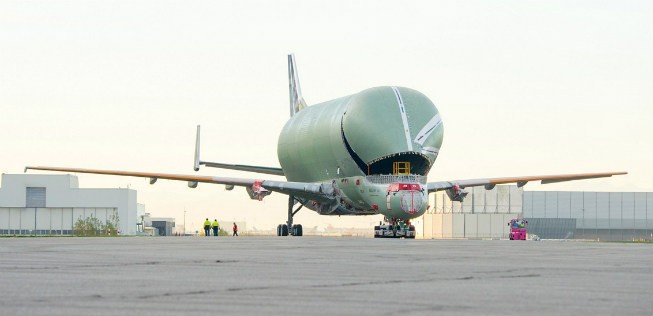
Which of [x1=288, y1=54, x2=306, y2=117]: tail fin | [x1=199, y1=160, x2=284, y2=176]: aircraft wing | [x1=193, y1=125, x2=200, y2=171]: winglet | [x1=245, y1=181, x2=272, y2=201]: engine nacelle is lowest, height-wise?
[x1=245, y1=181, x2=272, y2=201]: engine nacelle

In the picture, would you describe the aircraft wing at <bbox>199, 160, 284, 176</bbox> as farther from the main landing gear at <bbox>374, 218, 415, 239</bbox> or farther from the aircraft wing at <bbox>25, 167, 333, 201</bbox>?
the main landing gear at <bbox>374, 218, 415, 239</bbox>

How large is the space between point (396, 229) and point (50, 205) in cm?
11966

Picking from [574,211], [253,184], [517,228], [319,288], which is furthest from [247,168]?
[574,211]

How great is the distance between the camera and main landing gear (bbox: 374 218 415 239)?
153ft

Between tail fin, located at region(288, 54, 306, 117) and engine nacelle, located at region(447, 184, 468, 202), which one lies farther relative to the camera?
tail fin, located at region(288, 54, 306, 117)

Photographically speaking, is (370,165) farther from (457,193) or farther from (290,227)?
(290,227)

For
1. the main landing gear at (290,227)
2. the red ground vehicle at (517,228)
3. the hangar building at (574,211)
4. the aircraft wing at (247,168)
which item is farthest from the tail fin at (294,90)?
the hangar building at (574,211)

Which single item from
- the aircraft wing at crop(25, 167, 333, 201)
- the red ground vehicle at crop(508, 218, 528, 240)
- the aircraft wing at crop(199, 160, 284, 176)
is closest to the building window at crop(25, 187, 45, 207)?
the red ground vehicle at crop(508, 218, 528, 240)

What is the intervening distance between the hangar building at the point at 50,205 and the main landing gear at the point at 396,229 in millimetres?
114863

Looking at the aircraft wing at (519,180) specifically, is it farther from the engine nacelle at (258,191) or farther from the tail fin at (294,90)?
the tail fin at (294,90)

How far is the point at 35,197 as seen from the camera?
160m

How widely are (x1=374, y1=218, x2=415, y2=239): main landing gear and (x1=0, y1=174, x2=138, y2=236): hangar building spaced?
11486 cm

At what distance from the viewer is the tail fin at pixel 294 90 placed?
68.1 meters

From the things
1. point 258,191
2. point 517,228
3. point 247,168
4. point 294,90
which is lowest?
point 517,228
